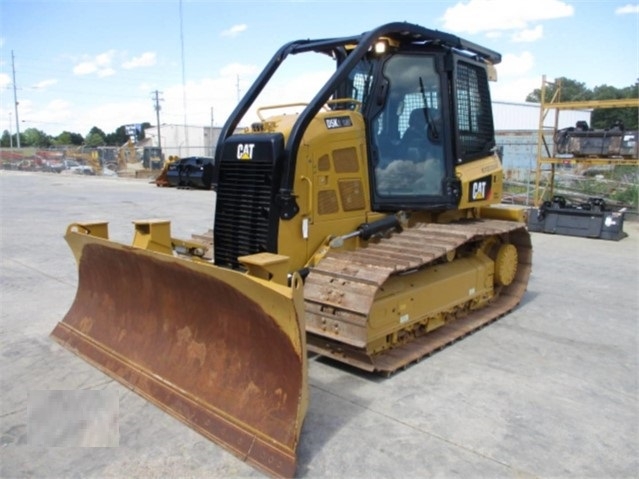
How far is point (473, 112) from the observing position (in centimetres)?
605

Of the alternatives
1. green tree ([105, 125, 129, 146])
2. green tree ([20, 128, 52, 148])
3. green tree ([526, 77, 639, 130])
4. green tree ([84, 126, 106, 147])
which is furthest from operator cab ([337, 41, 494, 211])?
green tree ([20, 128, 52, 148])

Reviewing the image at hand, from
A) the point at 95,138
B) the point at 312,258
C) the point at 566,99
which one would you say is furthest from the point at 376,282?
the point at 95,138

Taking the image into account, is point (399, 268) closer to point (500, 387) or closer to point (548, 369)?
point (500, 387)

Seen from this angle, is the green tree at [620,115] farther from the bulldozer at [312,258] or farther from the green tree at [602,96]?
the bulldozer at [312,258]

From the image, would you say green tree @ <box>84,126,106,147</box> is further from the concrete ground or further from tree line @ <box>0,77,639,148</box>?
the concrete ground

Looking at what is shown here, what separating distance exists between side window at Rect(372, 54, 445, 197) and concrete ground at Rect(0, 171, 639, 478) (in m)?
1.66

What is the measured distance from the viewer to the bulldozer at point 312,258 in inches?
134

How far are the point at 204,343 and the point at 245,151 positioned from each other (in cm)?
171

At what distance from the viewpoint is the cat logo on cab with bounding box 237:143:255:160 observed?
459 cm

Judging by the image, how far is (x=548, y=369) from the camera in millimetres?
4535

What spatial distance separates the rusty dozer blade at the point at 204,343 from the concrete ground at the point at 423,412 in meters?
0.14

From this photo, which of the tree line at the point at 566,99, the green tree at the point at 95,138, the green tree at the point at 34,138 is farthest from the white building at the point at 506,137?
the green tree at the point at 34,138

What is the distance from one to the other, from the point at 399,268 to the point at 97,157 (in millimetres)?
43225

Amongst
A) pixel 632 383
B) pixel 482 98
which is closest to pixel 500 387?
pixel 632 383
